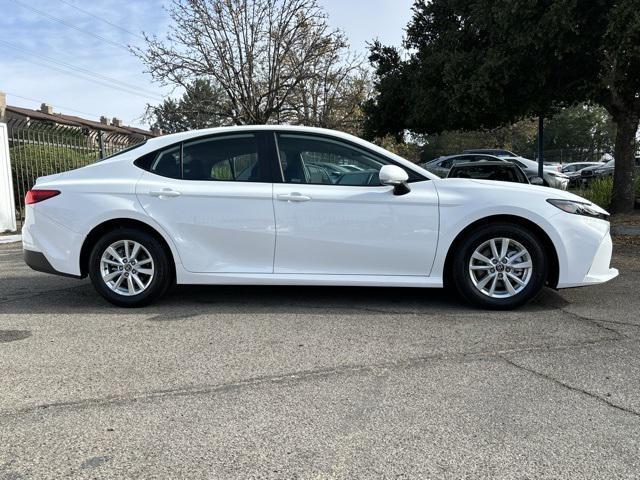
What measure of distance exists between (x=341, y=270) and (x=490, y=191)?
152 centimetres

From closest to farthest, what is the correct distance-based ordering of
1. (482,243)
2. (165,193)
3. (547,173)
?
(482,243) → (165,193) → (547,173)

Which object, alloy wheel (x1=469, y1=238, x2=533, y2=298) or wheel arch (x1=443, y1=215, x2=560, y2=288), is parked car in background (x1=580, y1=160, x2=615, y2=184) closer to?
wheel arch (x1=443, y1=215, x2=560, y2=288)

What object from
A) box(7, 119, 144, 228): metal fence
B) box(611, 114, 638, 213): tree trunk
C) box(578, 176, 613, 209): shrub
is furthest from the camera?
box(7, 119, 144, 228): metal fence

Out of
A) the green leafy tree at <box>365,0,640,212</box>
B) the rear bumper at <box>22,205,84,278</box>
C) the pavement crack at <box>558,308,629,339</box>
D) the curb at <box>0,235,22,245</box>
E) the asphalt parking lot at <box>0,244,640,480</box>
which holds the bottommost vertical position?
the asphalt parking lot at <box>0,244,640,480</box>

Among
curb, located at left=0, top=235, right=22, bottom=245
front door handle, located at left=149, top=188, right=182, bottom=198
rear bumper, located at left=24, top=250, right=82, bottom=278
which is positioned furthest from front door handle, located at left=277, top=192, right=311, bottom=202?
curb, located at left=0, top=235, right=22, bottom=245

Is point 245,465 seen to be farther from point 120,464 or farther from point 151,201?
point 151,201

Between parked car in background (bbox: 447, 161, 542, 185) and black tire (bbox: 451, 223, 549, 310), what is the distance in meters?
4.19

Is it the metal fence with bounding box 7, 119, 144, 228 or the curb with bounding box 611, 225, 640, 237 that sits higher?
the metal fence with bounding box 7, 119, 144, 228

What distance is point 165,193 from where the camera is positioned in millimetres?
5105

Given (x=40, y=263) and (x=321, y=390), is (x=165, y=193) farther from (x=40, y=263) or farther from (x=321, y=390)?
(x=321, y=390)

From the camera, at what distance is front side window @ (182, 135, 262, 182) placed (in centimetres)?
519

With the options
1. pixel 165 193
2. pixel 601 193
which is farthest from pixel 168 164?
pixel 601 193

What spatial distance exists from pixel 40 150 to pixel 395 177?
38.0ft

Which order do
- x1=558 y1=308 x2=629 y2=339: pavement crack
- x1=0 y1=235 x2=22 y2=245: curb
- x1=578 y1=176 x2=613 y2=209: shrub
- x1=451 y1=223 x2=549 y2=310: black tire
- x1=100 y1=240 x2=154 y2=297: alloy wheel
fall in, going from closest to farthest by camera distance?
x1=558 y1=308 x2=629 y2=339: pavement crack
x1=451 y1=223 x2=549 y2=310: black tire
x1=100 y1=240 x2=154 y2=297: alloy wheel
x1=0 y1=235 x2=22 y2=245: curb
x1=578 y1=176 x2=613 y2=209: shrub
